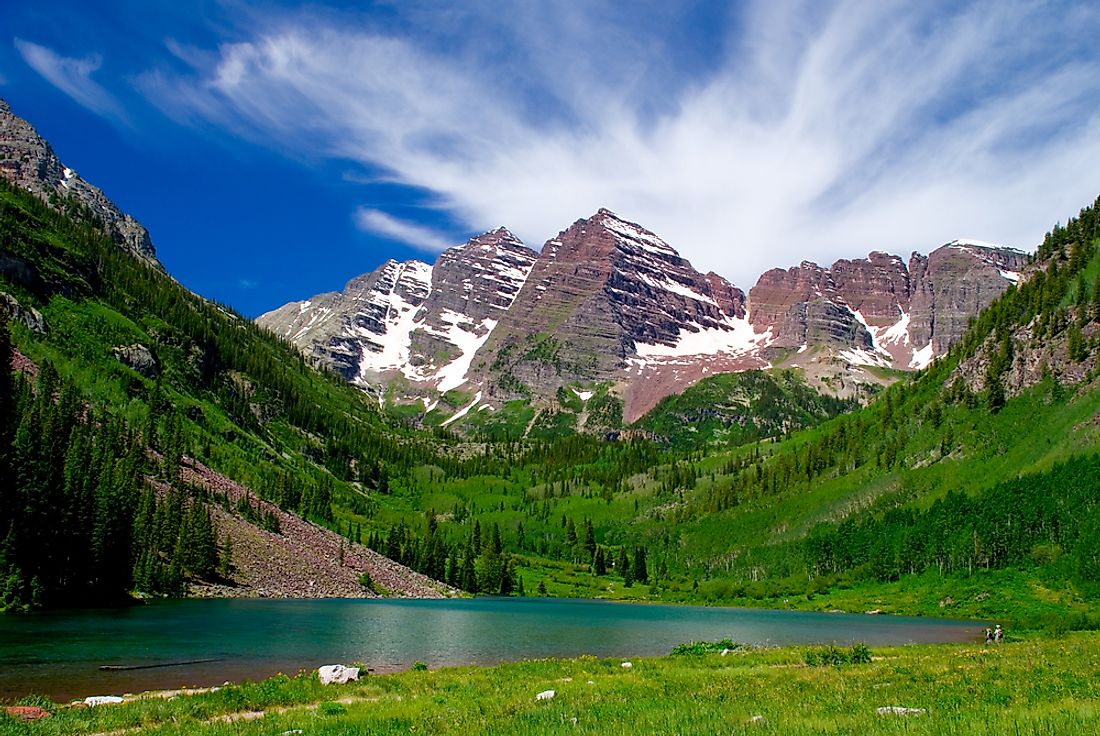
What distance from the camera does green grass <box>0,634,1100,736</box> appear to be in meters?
15.3

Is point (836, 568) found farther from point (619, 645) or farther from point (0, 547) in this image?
point (0, 547)

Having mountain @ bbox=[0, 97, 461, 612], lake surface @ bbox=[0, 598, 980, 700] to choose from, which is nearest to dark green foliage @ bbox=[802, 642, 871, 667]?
lake surface @ bbox=[0, 598, 980, 700]

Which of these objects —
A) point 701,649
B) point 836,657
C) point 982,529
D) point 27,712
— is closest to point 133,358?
point 701,649

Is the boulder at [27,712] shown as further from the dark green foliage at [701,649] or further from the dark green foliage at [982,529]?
the dark green foliage at [982,529]

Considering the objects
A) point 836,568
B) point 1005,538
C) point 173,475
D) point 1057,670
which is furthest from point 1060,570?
point 173,475

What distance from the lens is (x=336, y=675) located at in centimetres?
3206

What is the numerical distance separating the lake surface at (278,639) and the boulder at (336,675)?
9.10 metres

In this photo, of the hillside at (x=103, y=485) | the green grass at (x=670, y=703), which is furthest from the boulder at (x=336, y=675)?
the hillside at (x=103, y=485)

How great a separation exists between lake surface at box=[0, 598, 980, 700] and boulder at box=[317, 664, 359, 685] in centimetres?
910

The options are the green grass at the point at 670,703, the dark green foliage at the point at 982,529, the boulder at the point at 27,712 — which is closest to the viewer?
the green grass at the point at 670,703

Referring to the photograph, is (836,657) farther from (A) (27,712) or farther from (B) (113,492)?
(B) (113,492)

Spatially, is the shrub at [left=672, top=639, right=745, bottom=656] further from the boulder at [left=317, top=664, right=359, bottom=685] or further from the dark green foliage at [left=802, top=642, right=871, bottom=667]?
the boulder at [left=317, top=664, right=359, bottom=685]

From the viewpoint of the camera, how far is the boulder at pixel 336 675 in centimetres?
3157

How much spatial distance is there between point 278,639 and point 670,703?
48358 mm
